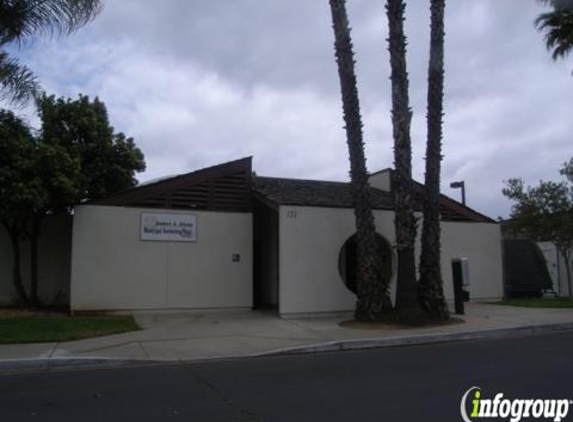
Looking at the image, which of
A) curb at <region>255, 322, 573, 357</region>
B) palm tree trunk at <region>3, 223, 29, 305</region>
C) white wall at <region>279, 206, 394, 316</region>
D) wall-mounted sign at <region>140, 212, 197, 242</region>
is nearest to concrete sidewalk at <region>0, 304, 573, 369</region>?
curb at <region>255, 322, 573, 357</region>

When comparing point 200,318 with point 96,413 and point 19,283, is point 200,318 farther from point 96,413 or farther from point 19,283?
point 96,413

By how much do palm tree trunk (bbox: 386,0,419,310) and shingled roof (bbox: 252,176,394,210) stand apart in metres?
2.54

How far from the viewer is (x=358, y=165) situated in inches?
591

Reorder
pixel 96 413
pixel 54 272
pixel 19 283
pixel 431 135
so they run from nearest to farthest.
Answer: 1. pixel 96 413
2. pixel 431 135
3. pixel 19 283
4. pixel 54 272

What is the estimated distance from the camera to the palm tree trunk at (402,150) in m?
14.9

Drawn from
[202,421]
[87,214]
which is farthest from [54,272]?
[202,421]

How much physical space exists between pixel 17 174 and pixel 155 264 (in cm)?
438

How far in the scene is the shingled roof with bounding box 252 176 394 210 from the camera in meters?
17.1

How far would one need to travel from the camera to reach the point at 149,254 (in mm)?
16984

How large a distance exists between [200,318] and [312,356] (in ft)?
19.7

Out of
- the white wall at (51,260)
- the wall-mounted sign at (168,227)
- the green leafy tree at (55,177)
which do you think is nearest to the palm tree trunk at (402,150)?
the wall-mounted sign at (168,227)

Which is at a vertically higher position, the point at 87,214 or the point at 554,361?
the point at 87,214

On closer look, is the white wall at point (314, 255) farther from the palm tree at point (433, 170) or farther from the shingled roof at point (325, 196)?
the palm tree at point (433, 170)

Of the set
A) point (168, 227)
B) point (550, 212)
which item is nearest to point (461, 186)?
point (550, 212)
